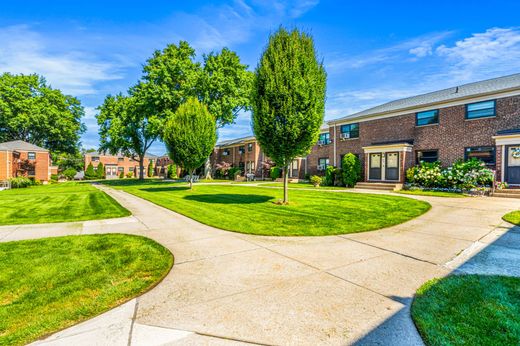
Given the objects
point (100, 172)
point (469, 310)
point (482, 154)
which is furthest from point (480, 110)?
point (100, 172)

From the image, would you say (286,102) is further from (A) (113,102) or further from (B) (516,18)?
(A) (113,102)

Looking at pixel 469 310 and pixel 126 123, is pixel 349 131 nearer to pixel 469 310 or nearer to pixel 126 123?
pixel 469 310

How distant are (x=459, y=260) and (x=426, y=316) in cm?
253

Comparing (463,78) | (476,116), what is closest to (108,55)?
(476,116)

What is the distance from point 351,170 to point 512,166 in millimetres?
9291

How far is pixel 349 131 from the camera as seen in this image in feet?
79.3

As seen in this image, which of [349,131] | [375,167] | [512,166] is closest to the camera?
[512,166]

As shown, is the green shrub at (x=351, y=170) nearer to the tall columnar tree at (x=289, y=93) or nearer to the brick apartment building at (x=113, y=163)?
the tall columnar tree at (x=289, y=93)

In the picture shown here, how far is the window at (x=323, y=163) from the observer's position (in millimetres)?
26316

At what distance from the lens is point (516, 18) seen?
12.7 meters

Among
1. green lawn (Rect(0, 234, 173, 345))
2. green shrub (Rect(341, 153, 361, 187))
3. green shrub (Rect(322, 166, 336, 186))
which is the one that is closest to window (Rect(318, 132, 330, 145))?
green shrub (Rect(322, 166, 336, 186))

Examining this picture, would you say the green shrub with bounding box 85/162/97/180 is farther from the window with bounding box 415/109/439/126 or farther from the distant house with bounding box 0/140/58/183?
the window with bounding box 415/109/439/126

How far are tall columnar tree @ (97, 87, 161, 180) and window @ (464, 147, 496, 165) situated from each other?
26402 mm

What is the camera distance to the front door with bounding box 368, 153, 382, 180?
832 inches
